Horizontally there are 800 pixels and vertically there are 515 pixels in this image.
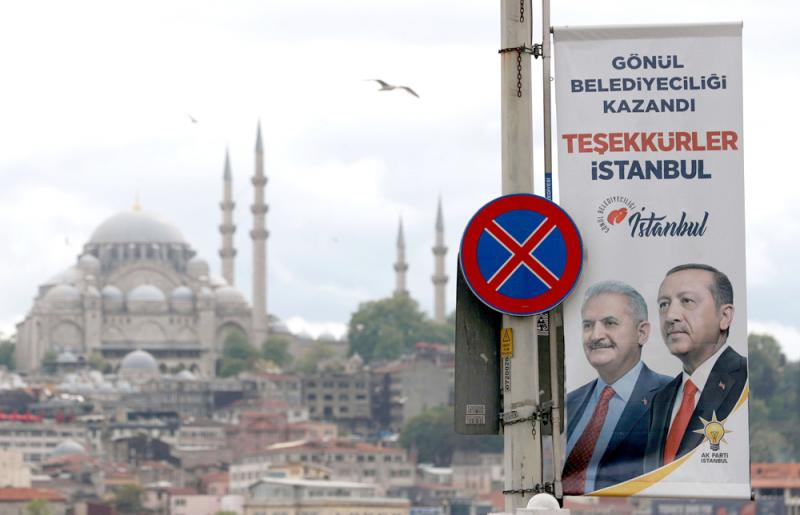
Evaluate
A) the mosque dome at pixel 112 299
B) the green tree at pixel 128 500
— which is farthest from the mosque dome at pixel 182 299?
the green tree at pixel 128 500

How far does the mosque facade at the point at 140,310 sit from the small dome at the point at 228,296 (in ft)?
0.18

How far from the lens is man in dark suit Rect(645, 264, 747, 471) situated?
5184mm

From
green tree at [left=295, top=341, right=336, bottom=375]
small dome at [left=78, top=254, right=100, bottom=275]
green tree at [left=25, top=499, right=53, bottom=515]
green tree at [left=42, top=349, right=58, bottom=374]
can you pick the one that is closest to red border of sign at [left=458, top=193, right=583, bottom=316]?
green tree at [left=25, top=499, right=53, bottom=515]

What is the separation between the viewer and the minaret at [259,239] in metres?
117

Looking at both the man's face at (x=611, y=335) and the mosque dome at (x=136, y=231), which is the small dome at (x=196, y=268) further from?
the man's face at (x=611, y=335)

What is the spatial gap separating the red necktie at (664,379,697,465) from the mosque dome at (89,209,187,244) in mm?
126537

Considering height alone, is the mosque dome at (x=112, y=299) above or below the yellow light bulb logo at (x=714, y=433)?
above

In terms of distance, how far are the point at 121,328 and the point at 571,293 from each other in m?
122

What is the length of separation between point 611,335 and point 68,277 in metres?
126

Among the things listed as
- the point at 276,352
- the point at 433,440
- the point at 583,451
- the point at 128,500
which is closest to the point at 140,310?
the point at 276,352

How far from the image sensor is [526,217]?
505cm

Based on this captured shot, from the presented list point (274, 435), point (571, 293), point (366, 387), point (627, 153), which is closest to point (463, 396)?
point (571, 293)

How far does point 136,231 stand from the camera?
131m

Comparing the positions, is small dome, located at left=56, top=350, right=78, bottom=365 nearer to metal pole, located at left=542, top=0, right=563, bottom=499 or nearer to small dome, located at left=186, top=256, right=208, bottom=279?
small dome, located at left=186, top=256, right=208, bottom=279
